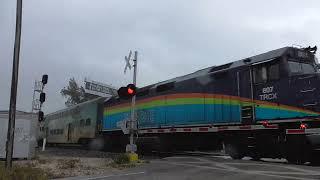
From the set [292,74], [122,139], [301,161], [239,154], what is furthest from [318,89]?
[122,139]

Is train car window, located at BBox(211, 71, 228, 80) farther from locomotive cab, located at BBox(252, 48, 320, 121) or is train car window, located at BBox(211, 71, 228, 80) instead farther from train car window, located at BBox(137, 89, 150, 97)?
train car window, located at BBox(137, 89, 150, 97)

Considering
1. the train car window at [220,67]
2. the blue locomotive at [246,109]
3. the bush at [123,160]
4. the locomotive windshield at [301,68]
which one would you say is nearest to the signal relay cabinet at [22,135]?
the bush at [123,160]

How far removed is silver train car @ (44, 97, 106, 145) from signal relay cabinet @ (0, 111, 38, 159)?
8733 millimetres

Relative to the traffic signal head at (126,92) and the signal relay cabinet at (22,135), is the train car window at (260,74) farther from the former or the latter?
the signal relay cabinet at (22,135)

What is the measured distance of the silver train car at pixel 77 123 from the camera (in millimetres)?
31016

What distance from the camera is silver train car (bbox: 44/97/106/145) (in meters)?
31.0

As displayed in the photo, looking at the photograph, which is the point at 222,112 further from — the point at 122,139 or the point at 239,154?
the point at 122,139

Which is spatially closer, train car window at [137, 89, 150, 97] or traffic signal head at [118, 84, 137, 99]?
traffic signal head at [118, 84, 137, 99]

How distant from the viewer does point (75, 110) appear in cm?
3500

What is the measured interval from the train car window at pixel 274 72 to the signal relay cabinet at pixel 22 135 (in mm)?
11512

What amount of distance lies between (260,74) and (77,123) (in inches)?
786

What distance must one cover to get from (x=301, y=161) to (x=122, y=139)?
13.7 m

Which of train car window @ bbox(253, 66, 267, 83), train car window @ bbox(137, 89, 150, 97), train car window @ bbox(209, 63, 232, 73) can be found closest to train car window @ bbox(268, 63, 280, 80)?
train car window @ bbox(253, 66, 267, 83)

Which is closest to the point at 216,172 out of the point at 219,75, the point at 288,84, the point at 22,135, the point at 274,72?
the point at 288,84
